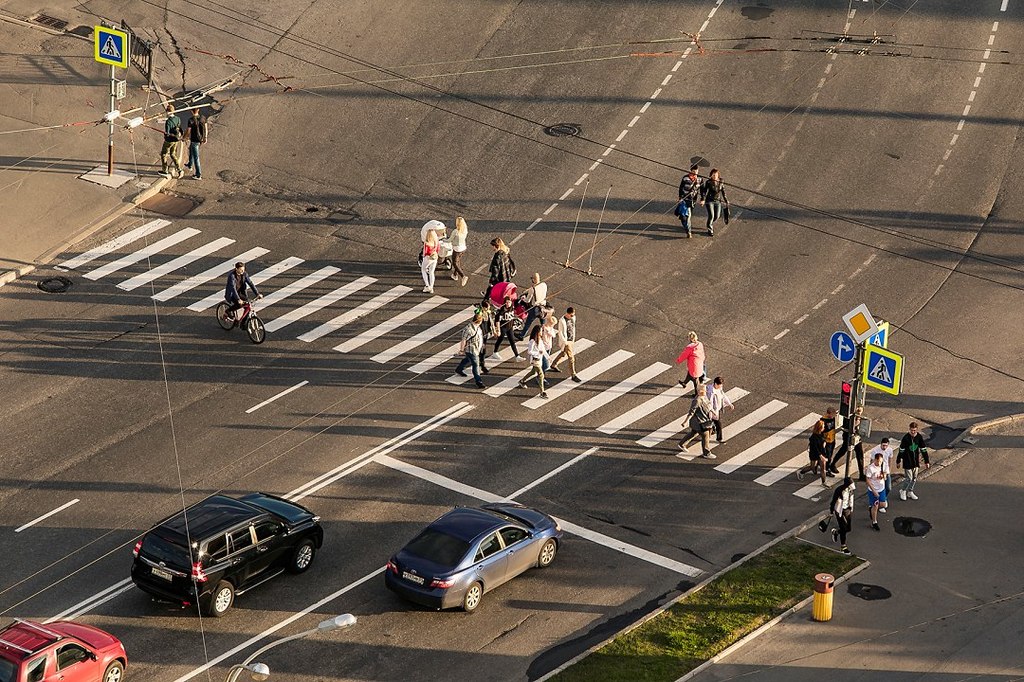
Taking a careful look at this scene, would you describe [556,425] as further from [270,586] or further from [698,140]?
[698,140]

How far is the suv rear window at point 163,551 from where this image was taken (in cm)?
2866

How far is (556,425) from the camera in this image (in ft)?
119

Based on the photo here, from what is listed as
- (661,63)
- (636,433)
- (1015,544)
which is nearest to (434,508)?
(636,433)

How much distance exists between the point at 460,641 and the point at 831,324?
15875mm

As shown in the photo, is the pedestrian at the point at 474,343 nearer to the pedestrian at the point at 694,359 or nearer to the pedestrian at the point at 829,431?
the pedestrian at the point at 694,359

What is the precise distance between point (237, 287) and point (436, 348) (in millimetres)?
5038

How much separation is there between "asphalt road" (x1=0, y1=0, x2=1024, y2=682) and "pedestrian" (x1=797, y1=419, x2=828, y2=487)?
64 centimetres

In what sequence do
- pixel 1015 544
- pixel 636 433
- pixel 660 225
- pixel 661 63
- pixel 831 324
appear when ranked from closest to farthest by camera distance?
1. pixel 1015 544
2. pixel 636 433
3. pixel 831 324
4. pixel 660 225
5. pixel 661 63

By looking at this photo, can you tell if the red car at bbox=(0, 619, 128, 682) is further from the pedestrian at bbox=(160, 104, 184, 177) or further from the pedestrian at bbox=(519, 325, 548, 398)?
the pedestrian at bbox=(160, 104, 184, 177)

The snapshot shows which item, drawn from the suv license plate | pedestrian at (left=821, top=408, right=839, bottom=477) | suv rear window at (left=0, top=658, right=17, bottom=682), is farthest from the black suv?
pedestrian at (left=821, top=408, right=839, bottom=477)

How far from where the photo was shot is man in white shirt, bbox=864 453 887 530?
3291 cm

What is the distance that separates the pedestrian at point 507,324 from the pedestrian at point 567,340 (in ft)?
4.28

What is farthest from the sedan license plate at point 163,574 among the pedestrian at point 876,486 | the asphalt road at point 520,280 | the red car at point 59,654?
the pedestrian at point 876,486

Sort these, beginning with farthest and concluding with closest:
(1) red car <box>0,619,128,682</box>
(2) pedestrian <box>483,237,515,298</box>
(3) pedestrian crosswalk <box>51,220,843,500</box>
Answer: (2) pedestrian <box>483,237,515,298</box>
(3) pedestrian crosswalk <box>51,220,843,500</box>
(1) red car <box>0,619,128,682</box>
